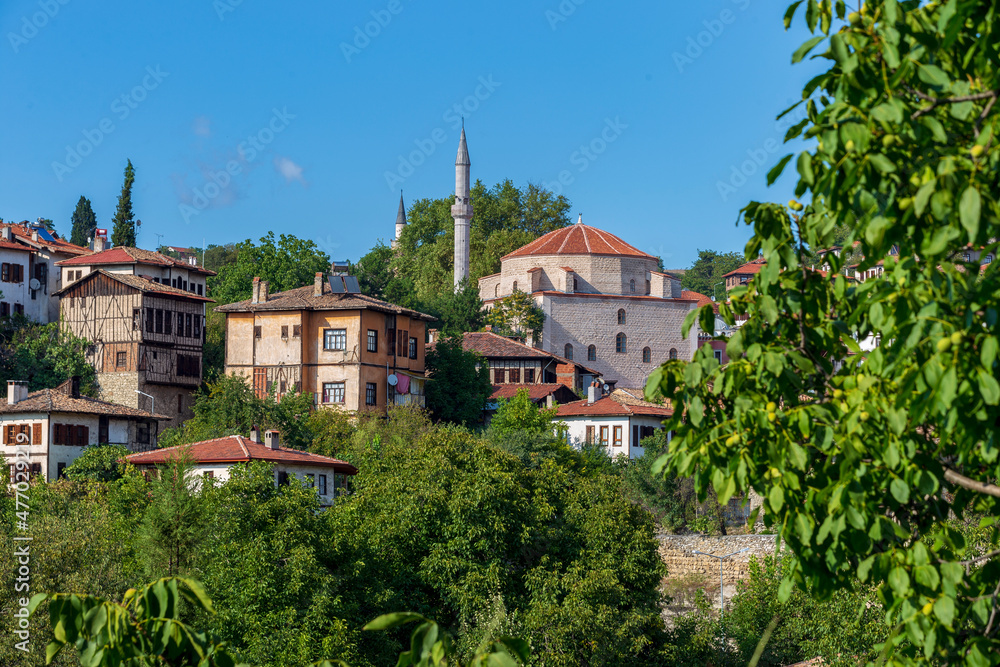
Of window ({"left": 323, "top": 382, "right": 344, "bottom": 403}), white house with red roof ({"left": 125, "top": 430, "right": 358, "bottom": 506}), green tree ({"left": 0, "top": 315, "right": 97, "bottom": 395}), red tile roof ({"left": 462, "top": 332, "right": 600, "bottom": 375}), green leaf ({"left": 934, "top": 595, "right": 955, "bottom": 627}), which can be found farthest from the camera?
red tile roof ({"left": 462, "top": 332, "right": 600, "bottom": 375})

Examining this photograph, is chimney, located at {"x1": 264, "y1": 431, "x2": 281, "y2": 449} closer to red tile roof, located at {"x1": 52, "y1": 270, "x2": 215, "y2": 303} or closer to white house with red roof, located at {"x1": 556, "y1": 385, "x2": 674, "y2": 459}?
red tile roof, located at {"x1": 52, "y1": 270, "x2": 215, "y2": 303}

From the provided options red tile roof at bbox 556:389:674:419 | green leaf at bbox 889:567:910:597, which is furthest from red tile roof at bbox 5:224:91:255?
green leaf at bbox 889:567:910:597

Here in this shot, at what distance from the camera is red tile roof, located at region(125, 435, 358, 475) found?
31250 millimetres

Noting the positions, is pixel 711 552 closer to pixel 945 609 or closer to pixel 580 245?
pixel 580 245

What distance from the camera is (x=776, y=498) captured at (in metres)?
4.50

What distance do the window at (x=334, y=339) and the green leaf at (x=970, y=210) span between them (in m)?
38.9

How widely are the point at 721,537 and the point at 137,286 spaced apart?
70.6 ft

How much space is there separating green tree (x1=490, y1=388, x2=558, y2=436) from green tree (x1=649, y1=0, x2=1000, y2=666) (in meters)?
36.0

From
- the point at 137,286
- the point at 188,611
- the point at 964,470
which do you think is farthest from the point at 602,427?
the point at 964,470

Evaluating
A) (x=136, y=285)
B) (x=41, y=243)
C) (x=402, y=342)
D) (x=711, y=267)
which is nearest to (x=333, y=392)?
(x=402, y=342)

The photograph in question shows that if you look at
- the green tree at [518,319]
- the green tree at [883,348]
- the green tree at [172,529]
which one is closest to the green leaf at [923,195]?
the green tree at [883,348]

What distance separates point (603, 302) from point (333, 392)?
21.2m

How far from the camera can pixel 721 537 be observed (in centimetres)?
3488

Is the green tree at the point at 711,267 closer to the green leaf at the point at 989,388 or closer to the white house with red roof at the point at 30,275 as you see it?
the white house with red roof at the point at 30,275
